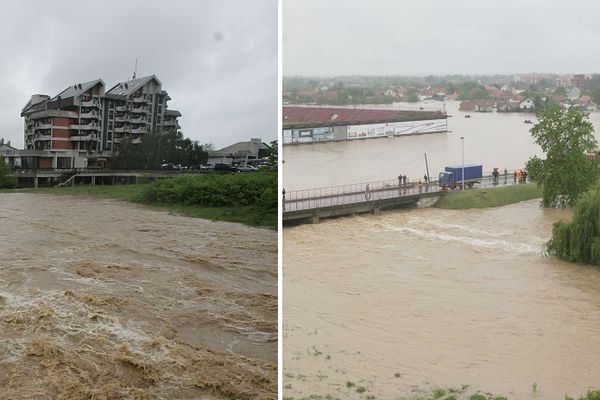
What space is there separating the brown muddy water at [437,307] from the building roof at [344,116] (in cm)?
82

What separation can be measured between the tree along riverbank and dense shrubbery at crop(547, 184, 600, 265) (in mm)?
2865

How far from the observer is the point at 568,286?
433cm

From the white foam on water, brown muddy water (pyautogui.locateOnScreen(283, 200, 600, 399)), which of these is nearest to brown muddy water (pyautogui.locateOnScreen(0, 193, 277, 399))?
brown muddy water (pyautogui.locateOnScreen(283, 200, 600, 399))

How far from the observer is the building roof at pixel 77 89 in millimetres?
1930

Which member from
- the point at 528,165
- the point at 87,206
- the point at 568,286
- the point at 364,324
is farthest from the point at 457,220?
the point at 87,206

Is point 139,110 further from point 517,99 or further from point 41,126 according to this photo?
point 517,99

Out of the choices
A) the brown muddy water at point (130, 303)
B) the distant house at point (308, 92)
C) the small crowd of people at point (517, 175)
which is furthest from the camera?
the small crowd of people at point (517, 175)

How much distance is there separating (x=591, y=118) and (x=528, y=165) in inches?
21.6

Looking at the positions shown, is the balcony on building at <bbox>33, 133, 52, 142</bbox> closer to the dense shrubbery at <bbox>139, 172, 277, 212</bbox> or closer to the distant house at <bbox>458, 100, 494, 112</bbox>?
the dense shrubbery at <bbox>139, 172, 277, 212</bbox>

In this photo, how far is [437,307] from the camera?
4.27 m

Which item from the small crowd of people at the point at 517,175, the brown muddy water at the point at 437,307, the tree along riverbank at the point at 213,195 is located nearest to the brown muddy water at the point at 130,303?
the tree along riverbank at the point at 213,195

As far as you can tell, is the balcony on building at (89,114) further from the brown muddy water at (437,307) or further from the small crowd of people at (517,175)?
the small crowd of people at (517,175)

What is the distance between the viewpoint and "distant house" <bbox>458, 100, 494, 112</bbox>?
201 inches

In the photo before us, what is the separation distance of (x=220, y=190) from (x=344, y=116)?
3.35 metres
